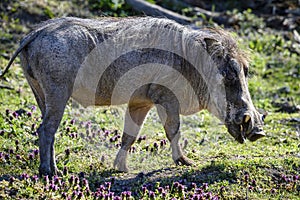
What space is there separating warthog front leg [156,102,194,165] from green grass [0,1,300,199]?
0.59 ft

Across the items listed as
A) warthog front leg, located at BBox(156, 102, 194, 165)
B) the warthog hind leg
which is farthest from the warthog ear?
the warthog hind leg

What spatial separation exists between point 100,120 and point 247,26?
6761mm

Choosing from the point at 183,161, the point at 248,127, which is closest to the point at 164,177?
the point at 183,161

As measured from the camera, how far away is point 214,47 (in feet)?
23.9

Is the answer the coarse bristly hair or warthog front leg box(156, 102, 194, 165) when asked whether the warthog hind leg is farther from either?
the coarse bristly hair

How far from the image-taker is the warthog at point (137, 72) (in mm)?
6469

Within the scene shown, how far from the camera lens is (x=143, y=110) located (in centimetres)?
755

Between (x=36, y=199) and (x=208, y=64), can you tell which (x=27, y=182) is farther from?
(x=208, y=64)

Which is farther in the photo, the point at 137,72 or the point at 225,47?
the point at 225,47

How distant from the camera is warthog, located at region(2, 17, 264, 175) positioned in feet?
21.2

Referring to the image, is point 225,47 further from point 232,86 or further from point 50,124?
point 50,124

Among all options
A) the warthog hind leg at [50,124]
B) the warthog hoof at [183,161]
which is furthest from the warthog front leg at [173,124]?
the warthog hind leg at [50,124]

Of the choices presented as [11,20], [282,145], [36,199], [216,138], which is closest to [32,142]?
[36,199]

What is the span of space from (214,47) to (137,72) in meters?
0.94
